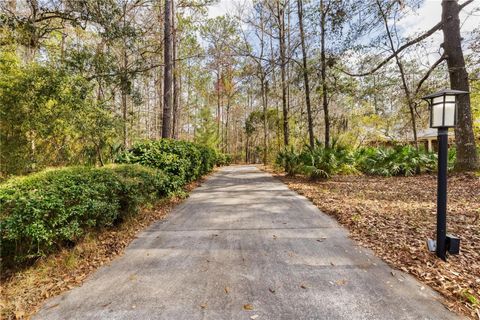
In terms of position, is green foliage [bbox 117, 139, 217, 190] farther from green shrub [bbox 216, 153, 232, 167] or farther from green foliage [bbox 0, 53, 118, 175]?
green shrub [bbox 216, 153, 232, 167]

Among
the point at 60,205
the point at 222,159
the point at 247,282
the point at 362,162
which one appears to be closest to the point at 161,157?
the point at 60,205

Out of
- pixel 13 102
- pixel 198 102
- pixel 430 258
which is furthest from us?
pixel 198 102

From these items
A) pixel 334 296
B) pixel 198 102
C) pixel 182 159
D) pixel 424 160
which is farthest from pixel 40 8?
pixel 198 102

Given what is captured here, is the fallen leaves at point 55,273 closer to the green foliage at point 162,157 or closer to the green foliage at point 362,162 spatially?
the green foliage at point 162,157

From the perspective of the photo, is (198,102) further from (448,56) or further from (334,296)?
(334,296)

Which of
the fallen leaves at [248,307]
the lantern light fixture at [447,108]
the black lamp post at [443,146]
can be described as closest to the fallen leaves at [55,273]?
the fallen leaves at [248,307]

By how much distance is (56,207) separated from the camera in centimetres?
258

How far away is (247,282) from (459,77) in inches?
354

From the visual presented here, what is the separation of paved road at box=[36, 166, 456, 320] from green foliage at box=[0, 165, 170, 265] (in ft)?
1.99

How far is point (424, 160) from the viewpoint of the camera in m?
9.31

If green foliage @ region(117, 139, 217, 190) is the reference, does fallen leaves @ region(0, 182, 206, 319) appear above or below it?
below

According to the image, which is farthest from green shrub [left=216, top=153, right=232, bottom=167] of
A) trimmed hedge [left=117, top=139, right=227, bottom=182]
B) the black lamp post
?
the black lamp post

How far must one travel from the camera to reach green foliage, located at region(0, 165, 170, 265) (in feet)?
7.64

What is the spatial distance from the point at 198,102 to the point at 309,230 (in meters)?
24.1
